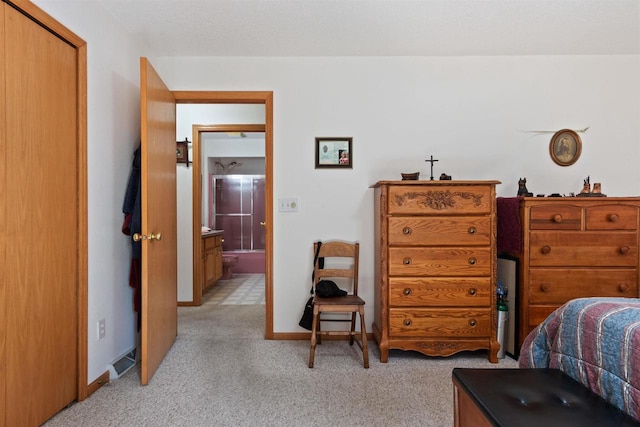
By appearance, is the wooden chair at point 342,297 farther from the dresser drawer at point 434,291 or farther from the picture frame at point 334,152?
the picture frame at point 334,152

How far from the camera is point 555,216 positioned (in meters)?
2.30

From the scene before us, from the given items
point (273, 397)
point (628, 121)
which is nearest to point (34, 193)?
point (273, 397)

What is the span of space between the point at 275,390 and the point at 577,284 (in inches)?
88.4

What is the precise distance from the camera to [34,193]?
1.57m

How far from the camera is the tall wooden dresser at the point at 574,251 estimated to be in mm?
2293

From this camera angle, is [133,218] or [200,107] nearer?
[133,218]

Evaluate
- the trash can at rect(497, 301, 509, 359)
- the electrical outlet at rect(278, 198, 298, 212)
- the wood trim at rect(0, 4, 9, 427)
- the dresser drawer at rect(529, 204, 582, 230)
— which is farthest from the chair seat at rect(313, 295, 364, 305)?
the wood trim at rect(0, 4, 9, 427)

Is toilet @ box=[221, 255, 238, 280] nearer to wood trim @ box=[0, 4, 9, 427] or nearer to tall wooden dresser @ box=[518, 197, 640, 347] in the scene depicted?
wood trim @ box=[0, 4, 9, 427]

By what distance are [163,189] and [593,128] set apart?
362 centimetres

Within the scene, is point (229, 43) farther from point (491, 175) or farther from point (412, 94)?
point (491, 175)

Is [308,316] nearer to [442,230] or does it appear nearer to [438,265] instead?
[438,265]

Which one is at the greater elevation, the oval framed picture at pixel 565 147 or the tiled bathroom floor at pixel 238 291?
the oval framed picture at pixel 565 147

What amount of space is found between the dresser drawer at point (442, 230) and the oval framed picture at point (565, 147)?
45.3 inches

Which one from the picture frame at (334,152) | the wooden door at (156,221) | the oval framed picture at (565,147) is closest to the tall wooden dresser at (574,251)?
the oval framed picture at (565,147)
